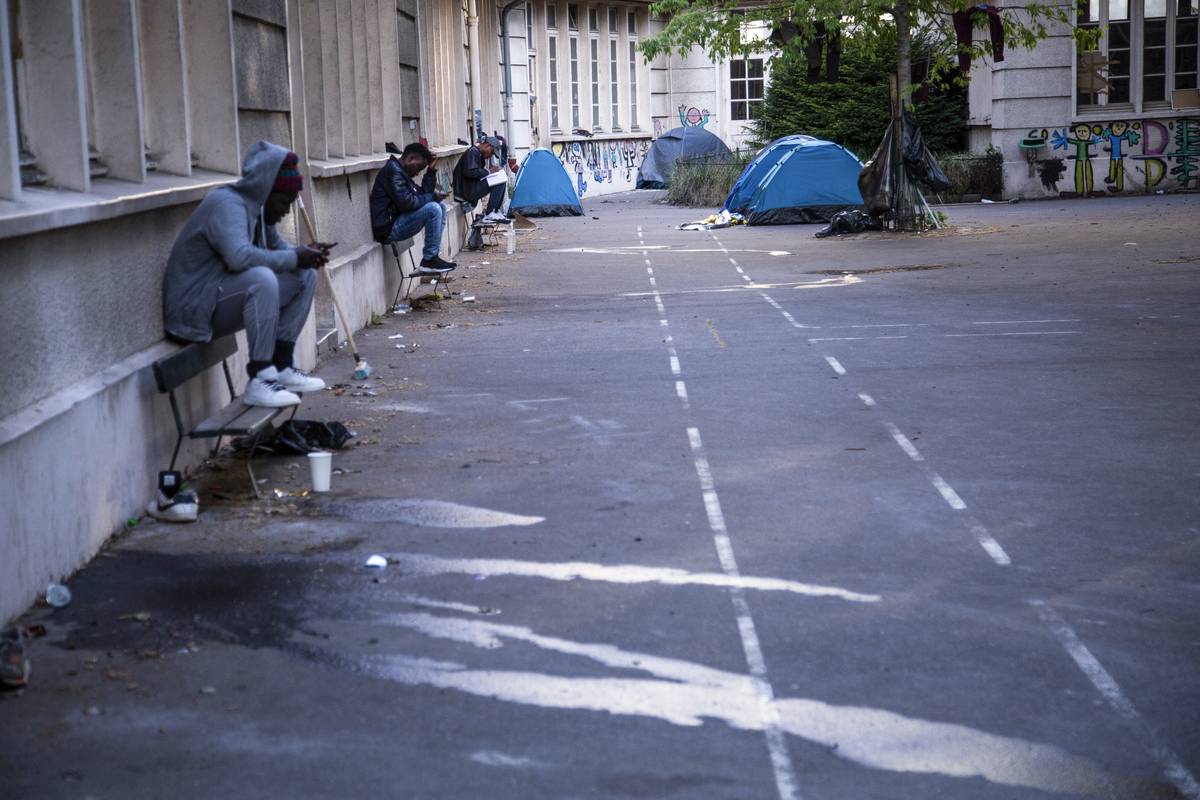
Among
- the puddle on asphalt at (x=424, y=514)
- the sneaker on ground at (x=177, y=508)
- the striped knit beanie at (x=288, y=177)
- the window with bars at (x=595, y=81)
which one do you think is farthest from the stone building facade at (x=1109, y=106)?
the sneaker on ground at (x=177, y=508)

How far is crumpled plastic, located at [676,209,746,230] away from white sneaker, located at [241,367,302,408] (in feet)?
Answer: 63.1

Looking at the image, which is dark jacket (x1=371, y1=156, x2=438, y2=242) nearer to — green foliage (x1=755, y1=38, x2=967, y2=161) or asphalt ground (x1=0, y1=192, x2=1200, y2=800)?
asphalt ground (x1=0, y1=192, x2=1200, y2=800)

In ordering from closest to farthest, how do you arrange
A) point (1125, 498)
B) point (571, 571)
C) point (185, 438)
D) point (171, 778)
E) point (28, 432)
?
point (171, 778) < point (28, 432) < point (571, 571) < point (1125, 498) < point (185, 438)

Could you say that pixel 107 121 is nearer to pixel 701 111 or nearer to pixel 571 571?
pixel 571 571

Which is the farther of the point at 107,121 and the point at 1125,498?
the point at 107,121

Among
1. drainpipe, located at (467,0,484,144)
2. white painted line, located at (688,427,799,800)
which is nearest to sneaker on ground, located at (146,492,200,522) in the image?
white painted line, located at (688,427,799,800)

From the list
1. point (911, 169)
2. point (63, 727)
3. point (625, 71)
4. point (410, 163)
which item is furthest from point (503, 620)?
point (625, 71)

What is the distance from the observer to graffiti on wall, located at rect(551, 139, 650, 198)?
1551 inches

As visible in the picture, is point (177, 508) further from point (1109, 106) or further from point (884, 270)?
point (1109, 106)

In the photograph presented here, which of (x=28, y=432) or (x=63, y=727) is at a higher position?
(x=28, y=432)

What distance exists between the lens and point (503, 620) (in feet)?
16.9

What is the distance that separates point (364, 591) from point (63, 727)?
147cm

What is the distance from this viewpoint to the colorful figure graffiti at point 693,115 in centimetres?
4425

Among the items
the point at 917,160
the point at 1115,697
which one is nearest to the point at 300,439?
the point at 1115,697
